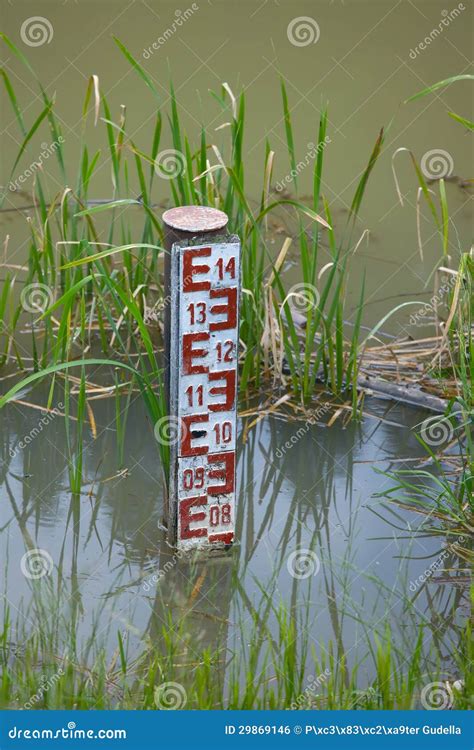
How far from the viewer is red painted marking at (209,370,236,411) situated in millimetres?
3156

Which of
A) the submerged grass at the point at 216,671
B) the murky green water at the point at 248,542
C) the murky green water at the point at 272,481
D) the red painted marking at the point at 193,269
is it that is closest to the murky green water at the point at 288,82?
the murky green water at the point at 272,481

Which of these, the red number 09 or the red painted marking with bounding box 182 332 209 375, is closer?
the red painted marking with bounding box 182 332 209 375

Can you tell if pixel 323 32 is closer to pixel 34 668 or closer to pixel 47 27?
pixel 47 27

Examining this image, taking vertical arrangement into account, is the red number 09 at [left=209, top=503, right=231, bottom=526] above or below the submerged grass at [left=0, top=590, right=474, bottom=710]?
above

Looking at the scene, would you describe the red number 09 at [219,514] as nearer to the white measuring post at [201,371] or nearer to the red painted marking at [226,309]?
the white measuring post at [201,371]

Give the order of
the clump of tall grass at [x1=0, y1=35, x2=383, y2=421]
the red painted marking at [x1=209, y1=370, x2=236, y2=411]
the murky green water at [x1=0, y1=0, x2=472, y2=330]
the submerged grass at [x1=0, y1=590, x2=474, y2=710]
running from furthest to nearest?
the murky green water at [x1=0, y1=0, x2=472, y2=330] → the clump of tall grass at [x1=0, y1=35, x2=383, y2=421] → the red painted marking at [x1=209, y1=370, x2=236, y2=411] → the submerged grass at [x1=0, y1=590, x2=474, y2=710]

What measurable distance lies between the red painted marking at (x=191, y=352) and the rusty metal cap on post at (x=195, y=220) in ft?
0.90

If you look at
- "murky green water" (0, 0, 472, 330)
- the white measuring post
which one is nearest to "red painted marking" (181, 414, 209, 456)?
the white measuring post

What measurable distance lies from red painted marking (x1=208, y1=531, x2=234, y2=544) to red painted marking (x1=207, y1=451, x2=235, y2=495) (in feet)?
0.41

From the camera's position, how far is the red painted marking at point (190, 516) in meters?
3.23

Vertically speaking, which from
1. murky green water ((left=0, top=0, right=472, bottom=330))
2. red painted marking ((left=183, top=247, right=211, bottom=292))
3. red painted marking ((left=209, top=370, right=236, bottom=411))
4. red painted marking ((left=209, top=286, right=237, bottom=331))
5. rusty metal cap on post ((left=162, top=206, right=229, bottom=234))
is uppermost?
murky green water ((left=0, top=0, right=472, bottom=330))

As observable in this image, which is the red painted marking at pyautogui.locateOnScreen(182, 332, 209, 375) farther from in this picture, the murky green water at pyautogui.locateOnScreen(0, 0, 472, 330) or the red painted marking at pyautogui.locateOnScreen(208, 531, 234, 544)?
the murky green water at pyautogui.locateOnScreen(0, 0, 472, 330)

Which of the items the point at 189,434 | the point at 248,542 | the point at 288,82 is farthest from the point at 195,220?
the point at 288,82

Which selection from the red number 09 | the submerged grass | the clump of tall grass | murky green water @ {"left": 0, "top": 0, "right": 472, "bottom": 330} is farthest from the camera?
murky green water @ {"left": 0, "top": 0, "right": 472, "bottom": 330}
